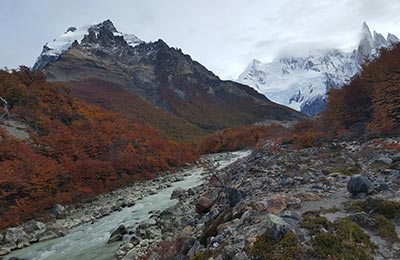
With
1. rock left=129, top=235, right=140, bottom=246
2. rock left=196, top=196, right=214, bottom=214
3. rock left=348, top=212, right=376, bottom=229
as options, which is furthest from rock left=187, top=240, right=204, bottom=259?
rock left=129, top=235, right=140, bottom=246

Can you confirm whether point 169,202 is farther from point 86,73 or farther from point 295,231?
point 86,73

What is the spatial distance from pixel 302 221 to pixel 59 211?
85.0ft

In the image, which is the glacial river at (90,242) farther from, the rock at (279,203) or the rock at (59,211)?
the rock at (279,203)

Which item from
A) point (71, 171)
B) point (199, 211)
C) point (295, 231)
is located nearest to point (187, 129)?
point (71, 171)

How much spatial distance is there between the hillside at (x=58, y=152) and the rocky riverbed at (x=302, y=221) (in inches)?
621

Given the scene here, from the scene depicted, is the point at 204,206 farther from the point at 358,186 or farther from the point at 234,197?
the point at 358,186

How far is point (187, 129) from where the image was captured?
132 meters

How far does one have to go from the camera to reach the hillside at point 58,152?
30375 mm

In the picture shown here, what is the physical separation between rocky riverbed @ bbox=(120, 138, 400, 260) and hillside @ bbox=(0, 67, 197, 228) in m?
15.8

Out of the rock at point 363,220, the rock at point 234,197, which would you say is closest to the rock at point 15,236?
the rock at point 234,197

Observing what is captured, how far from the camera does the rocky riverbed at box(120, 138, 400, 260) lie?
24.6 ft

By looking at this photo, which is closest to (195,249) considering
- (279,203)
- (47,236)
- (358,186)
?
(279,203)

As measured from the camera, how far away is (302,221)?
29.3 ft

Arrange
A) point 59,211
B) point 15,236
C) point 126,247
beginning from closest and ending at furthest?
point 126,247
point 15,236
point 59,211
